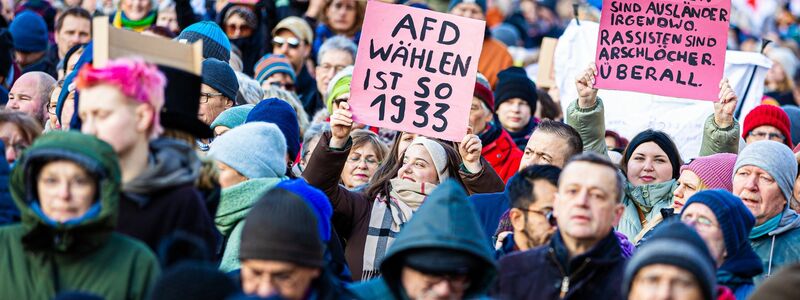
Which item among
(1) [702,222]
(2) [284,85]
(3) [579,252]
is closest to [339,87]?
(2) [284,85]

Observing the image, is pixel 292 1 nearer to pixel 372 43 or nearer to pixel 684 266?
pixel 372 43

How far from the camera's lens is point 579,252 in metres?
6.01

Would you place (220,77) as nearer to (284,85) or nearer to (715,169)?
(284,85)

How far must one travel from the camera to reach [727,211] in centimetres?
661

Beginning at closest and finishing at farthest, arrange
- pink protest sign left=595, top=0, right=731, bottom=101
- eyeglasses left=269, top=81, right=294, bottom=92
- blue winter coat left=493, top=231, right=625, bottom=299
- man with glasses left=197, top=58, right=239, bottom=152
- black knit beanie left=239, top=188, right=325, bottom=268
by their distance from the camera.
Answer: black knit beanie left=239, top=188, right=325, bottom=268, blue winter coat left=493, top=231, right=625, bottom=299, man with glasses left=197, top=58, right=239, bottom=152, pink protest sign left=595, top=0, right=731, bottom=101, eyeglasses left=269, top=81, right=294, bottom=92

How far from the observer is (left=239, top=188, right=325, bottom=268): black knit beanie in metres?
5.21

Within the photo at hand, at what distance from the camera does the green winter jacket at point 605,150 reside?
874cm

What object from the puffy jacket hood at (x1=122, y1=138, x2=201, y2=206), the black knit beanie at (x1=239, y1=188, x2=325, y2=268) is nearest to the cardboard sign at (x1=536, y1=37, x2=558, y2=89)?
the puffy jacket hood at (x1=122, y1=138, x2=201, y2=206)

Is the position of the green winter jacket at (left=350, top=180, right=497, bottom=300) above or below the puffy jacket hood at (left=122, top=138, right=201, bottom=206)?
below

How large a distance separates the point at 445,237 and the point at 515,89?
5.59m

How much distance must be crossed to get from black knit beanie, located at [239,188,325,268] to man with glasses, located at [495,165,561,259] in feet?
5.03

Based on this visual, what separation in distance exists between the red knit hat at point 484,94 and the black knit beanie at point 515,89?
2.48 ft

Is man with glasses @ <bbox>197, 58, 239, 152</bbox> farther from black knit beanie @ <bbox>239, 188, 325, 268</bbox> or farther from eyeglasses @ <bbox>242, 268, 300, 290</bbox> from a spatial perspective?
eyeglasses @ <bbox>242, 268, 300, 290</bbox>

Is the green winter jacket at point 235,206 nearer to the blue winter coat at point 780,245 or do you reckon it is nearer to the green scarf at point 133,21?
the blue winter coat at point 780,245
